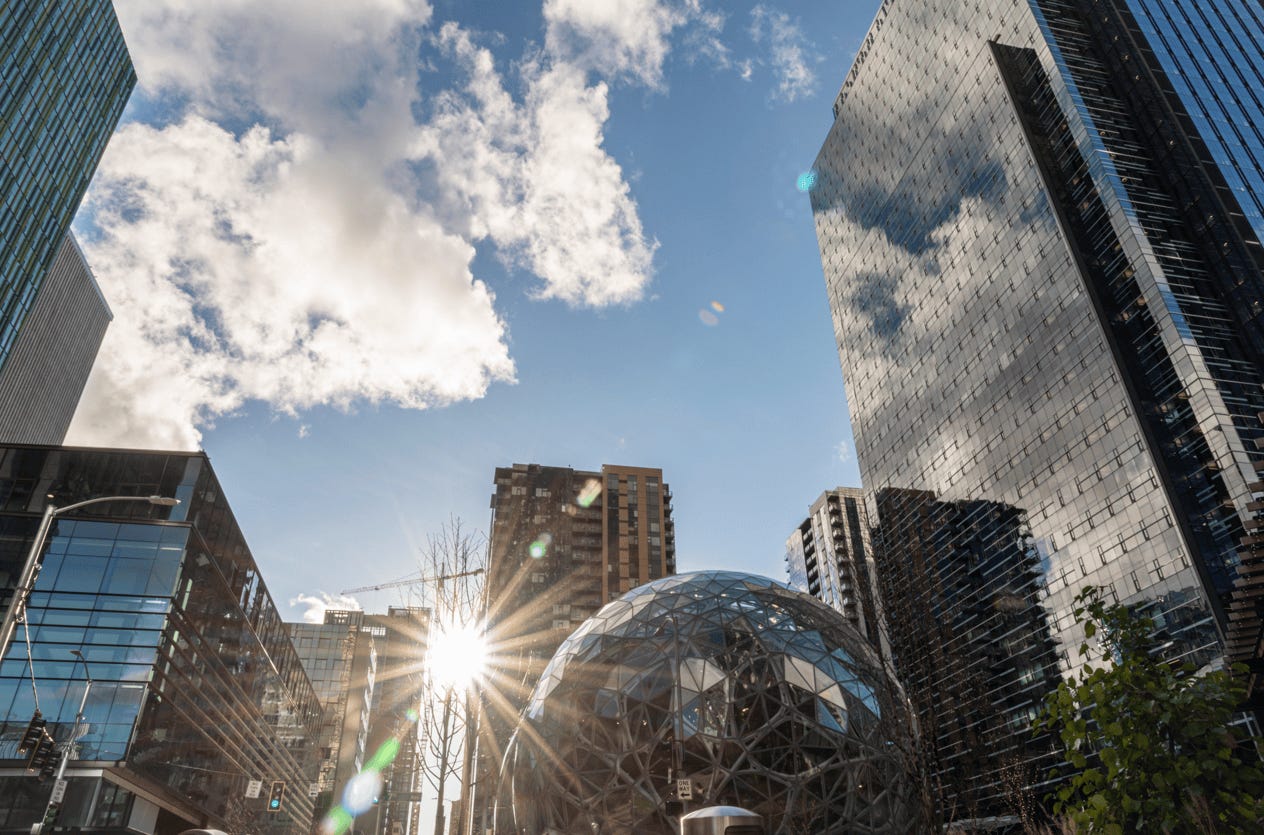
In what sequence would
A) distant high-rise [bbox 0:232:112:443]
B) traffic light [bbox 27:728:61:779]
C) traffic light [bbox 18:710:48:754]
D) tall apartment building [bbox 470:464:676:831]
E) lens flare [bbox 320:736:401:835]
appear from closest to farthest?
traffic light [bbox 18:710:48:754] → traffic light [bbox 27:728:61:779] → tall apartment building [bbox 470:464:676:831] → distant high-rise [bbox 0:232:112:443] → lens flare [bbox 320:736:401:835]

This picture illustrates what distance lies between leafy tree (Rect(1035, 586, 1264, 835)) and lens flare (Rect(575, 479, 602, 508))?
104 meters

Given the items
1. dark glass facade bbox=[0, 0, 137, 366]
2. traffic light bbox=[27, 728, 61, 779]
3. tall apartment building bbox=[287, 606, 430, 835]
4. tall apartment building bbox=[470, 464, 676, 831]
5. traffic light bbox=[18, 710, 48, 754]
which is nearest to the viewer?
traffic light bbox=[18, 710, 48, 754]

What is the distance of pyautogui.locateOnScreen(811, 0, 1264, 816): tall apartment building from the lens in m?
56.5

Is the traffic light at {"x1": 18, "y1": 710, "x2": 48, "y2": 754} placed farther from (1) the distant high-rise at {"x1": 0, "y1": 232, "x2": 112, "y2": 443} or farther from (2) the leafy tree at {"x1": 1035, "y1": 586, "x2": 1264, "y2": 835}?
(1) the distant high-rise at {"x1": 0, "y1": 232, "x2": 112, "y2": 443}

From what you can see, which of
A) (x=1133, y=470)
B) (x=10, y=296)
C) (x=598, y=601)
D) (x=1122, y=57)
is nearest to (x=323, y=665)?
(x=598, y=601)

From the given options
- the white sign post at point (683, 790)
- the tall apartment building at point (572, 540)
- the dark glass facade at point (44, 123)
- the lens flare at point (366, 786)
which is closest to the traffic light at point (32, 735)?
the white sign post at point (683, 790)

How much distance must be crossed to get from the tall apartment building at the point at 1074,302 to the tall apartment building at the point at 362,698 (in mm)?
91794

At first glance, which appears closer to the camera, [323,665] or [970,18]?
[970,18]

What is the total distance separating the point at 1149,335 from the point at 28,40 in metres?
97.1

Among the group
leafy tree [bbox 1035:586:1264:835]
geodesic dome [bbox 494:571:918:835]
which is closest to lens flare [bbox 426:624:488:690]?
geodesic dome [bbox 494:571:918:835]

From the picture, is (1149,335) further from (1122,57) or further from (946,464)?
(1122,57)

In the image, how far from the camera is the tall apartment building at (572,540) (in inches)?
3836

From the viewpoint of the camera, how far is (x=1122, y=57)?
75.8m

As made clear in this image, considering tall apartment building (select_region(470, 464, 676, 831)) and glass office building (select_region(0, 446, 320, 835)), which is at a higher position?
tall apartment building (select_region(470, 464, 676, 831))
